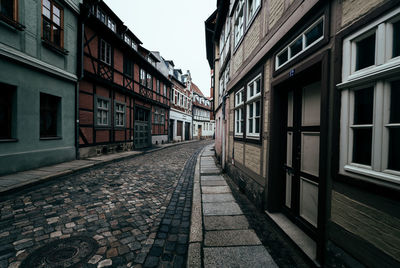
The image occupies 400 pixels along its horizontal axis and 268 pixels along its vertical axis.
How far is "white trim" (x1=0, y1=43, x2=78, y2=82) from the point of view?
17.8 ft

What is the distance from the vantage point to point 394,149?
142 cm

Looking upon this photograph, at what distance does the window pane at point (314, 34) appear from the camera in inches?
87.2

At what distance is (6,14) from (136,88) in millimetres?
8340

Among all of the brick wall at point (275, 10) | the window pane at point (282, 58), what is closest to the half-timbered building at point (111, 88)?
the brick wall at point (275, 10)

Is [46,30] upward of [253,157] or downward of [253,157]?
upward

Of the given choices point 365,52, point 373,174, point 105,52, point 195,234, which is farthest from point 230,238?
point 105,52

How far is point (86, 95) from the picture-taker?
361 inches

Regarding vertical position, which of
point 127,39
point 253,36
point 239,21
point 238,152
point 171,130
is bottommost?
point 238,152

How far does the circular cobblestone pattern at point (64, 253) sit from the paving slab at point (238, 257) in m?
1.54

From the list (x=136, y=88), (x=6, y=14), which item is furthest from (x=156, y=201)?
(x=136, y=88)

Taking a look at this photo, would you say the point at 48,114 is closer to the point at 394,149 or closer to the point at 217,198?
the point at 217,198

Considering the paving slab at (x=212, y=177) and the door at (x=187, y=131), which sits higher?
the door at (x=187, y=131)

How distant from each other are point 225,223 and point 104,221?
2.13 m

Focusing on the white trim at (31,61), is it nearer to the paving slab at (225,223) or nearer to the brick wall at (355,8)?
the paving slab at (225,223)
